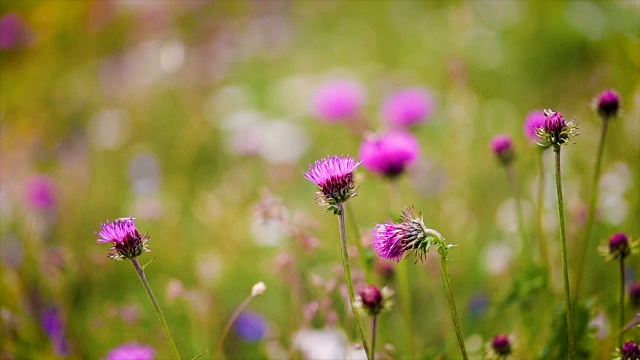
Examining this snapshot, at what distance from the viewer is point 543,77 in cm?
232

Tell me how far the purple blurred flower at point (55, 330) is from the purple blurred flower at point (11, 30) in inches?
33.8

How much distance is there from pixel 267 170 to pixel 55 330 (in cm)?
106

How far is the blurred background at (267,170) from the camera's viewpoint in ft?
4.14

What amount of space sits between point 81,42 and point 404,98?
116cm

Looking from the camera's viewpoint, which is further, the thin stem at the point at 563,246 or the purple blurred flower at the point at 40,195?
the purple blurred flower at the point at 40,195

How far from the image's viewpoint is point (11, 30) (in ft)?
→ 5.95

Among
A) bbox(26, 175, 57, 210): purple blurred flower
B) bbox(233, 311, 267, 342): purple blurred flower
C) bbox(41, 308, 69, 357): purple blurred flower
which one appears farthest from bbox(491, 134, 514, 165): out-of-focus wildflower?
bbox(26, 175, 57, 210): purple blurred flower

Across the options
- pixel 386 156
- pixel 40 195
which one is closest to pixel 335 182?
pixel 386 156

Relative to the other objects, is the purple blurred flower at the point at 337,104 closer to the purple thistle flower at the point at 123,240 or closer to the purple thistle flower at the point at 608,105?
the purple thistle flower at the point at 608,105

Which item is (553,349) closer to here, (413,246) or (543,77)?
(413,246)

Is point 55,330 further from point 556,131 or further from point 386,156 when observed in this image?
point 556,131

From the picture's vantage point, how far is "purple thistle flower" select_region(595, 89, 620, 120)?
865 mm

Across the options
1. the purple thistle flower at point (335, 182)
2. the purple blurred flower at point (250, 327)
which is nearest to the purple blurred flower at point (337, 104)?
the purple blurred flower at point (250, 327)

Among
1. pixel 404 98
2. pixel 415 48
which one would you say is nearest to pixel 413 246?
pixel 404 98
